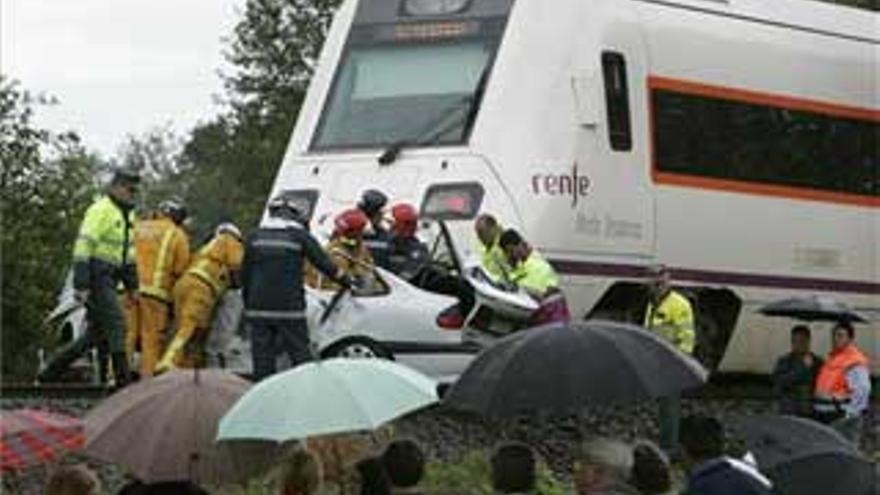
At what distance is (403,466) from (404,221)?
25.2 ft

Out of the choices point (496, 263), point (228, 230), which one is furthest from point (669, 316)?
point (228, 230)

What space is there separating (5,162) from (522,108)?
868 cm

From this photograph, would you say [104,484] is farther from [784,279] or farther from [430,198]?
[784,279]

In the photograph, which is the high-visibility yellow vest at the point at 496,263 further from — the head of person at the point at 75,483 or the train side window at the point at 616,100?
the head of person at the point at 75,483

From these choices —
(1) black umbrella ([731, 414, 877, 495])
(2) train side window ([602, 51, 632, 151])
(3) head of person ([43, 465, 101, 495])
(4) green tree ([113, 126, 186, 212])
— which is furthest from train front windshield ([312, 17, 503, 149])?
(4) green tree ([113, 126, 186, 212])

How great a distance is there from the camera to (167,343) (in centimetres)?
1459

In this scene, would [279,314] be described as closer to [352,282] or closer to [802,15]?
[352,282]

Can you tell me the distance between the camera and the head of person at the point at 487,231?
1501 centimetres

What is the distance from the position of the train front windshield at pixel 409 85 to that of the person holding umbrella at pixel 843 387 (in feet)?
10.9

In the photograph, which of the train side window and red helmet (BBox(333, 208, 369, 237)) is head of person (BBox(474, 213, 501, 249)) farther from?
the train side window

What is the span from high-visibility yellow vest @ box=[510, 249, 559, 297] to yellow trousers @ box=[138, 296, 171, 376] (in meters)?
2.44

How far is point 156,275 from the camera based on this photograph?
1463 cm

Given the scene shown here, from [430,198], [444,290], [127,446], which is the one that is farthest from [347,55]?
[127,446]

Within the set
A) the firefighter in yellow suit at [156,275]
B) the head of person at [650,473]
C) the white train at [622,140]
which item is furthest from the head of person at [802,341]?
the head of person at [650,473]
